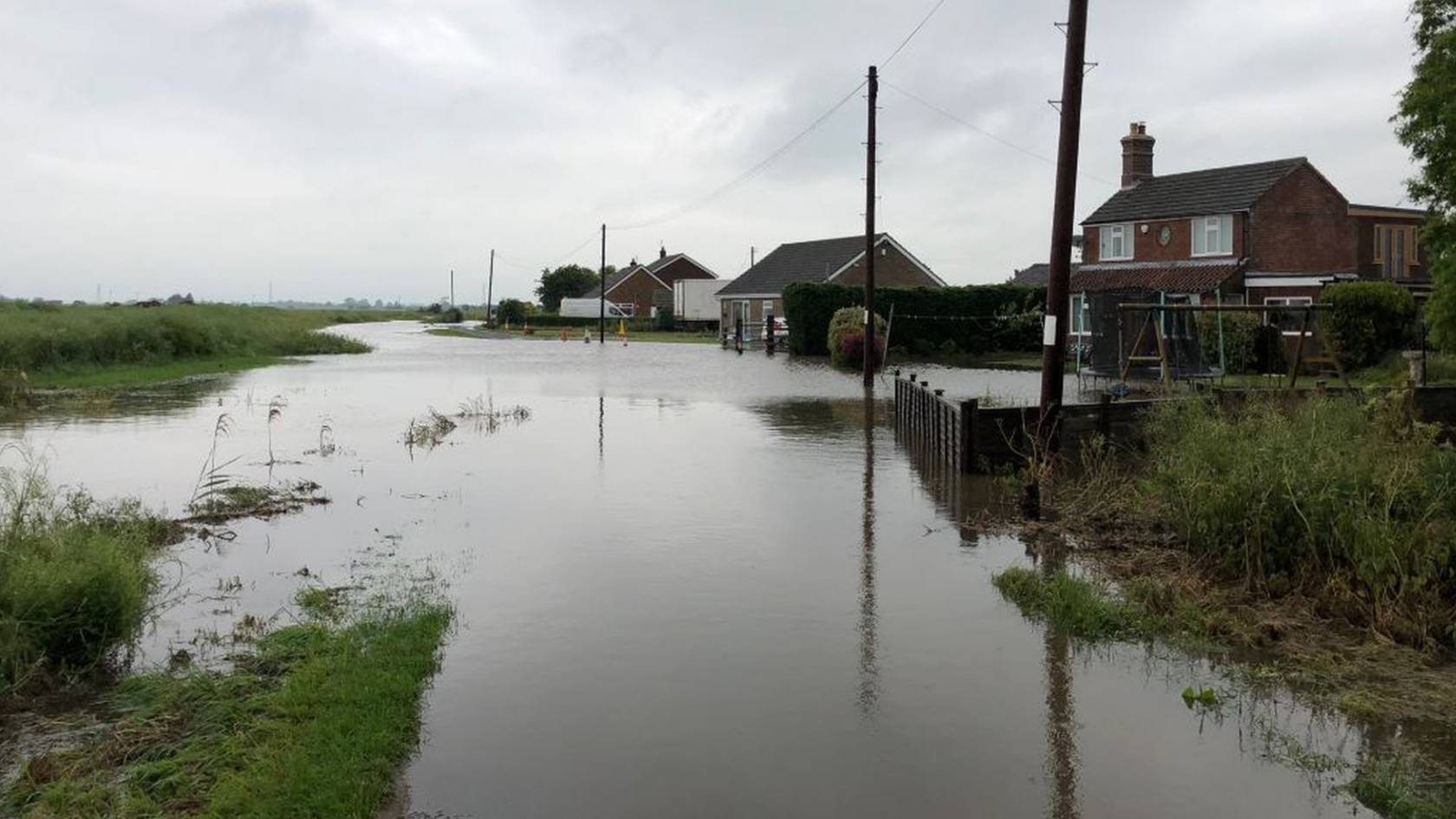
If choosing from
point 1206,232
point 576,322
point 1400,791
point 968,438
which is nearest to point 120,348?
point 968,438

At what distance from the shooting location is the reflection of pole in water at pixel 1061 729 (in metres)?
5.46

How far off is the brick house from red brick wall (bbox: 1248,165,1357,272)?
31 mm

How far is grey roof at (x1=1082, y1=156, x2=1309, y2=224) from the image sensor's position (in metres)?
43.8

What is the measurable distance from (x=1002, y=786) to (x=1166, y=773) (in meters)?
0.84

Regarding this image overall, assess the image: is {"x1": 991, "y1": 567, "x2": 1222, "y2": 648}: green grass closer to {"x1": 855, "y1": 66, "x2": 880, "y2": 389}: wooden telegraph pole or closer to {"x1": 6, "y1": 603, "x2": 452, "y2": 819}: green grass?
{"x1": 6, "y1": 603, "x2": 452, "y2": 819}: green grass

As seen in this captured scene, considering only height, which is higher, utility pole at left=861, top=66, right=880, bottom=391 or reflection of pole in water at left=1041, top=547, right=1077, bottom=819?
utility pole at left=861, top=66, right=880, bottom=391

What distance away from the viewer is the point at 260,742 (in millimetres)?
5953

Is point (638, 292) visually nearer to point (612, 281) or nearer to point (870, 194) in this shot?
point (612, 281)

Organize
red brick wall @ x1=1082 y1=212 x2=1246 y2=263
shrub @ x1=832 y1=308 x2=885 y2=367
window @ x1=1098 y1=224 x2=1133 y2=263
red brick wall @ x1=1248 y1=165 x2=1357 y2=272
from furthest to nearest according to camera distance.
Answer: window @ x1=1098 y1=224 x2=1133 y2=263 → red brick wall @ x1=1082 y1=212 x2=1246 y2=263 → red brick wall @ x1=1248 y1=165 x2=1357 y2=272 → shrub @ x1=832 y1=308 x2=885 y2=367

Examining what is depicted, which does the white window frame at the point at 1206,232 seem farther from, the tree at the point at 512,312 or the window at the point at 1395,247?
the tree at the point at 512,312

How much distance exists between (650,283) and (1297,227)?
68943 millimetres

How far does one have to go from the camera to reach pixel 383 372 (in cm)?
3766

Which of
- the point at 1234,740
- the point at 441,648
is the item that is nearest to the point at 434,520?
the point at 441,648

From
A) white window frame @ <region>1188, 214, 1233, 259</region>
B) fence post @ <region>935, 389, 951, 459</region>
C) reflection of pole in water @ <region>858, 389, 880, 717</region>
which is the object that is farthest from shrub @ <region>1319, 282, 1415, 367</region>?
reflection of pole in water @ <region>858, 389, 880, 717</region>
